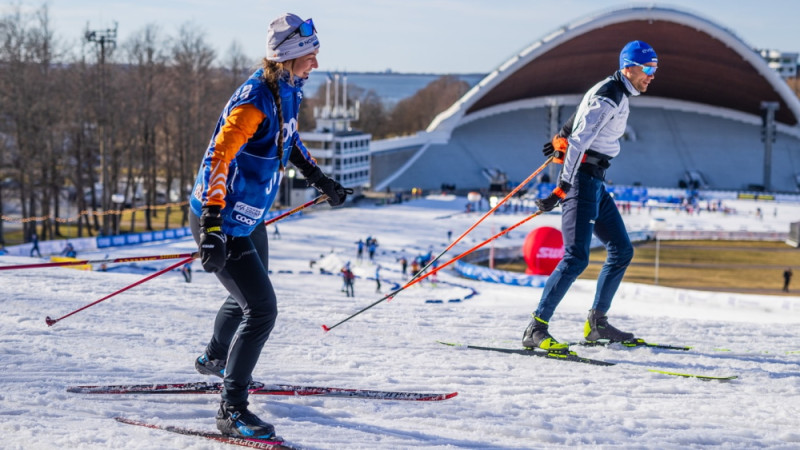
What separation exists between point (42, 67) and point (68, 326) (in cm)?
2878

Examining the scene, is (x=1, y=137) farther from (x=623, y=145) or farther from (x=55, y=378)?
(x=623, y=145)

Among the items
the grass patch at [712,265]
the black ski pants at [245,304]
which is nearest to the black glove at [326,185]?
the black ski pants at [245,304]

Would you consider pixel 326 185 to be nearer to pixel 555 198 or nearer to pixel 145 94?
pixel 555 198

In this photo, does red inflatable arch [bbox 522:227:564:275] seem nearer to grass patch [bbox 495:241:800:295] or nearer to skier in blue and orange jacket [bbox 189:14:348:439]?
grass patch [bbox 495:241:800:295]

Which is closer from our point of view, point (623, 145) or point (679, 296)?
point (679, 296)

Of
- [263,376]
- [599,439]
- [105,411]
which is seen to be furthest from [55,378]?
[599,439]

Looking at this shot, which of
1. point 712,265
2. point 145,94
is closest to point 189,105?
point 145,94

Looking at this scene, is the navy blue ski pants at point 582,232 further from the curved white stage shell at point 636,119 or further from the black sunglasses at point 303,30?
the curved white stage shell at point 636,119

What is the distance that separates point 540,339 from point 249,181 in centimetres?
257

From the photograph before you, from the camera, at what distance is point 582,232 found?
16.9 ft

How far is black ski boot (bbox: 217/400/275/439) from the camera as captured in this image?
3.37 m

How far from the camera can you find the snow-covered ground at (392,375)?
11.9 feet

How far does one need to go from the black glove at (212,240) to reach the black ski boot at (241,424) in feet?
2.07

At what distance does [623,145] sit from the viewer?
62375mm
